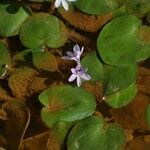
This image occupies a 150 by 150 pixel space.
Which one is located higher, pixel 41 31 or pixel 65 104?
pixel 41 31

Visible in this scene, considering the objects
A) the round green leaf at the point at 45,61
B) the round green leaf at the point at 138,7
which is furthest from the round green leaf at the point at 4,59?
the round green leaf at the point at 138,7

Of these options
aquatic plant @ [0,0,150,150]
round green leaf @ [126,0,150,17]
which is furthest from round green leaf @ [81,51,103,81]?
round green leaf @ [126,0,150,17]

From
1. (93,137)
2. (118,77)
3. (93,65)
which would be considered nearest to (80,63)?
(93,65)

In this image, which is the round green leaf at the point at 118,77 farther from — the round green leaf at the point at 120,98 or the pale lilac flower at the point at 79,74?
the pale lilac flower at the point at 79,74

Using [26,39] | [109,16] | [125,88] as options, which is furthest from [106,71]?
[26,39]

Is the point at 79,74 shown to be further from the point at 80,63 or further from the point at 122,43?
the point at 122,43

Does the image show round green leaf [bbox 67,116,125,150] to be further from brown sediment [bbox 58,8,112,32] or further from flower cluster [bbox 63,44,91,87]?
brown sediment [bbox 58,8,112,32]
